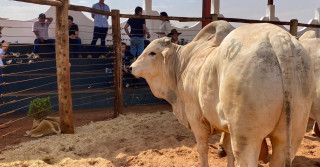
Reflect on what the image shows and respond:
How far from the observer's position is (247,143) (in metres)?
2.08

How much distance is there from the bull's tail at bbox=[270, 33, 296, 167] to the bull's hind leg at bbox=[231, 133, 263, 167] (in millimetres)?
200

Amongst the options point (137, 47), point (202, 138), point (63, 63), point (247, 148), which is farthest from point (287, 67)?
point (137, 47)

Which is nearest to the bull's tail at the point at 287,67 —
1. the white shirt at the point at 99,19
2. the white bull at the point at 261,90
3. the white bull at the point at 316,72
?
the white bull at the point at 261,90

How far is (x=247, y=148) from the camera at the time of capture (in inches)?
82.4

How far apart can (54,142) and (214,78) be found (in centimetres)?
313

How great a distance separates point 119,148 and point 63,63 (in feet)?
5.73

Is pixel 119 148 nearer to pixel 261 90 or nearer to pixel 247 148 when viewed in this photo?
pixel 247 148

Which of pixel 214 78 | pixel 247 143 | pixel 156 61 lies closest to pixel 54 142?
pixel 156 61

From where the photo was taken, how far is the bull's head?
380 cm

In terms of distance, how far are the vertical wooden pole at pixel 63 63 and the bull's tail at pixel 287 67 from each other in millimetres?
3794

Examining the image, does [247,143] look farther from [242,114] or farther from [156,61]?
[156,61]

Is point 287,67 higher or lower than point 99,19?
lower

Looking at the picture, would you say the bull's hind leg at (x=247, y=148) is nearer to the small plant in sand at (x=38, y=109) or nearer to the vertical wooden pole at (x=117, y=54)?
the small plant in sand at (x=38, y=109)

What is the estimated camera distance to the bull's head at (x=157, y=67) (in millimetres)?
3801
